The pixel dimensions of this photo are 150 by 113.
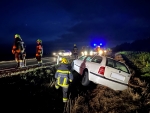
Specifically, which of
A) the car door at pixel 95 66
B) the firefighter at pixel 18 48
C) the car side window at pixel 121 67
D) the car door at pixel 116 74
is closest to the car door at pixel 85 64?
the car door at pixel 95 66

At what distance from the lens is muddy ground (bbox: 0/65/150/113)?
5.51 metres

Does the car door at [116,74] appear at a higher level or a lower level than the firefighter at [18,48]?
lower

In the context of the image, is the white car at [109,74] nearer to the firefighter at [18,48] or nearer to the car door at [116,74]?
the car door at [116,74]

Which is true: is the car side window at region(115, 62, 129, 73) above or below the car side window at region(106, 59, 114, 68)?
below

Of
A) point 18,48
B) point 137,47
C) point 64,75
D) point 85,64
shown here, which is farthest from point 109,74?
point 137,47

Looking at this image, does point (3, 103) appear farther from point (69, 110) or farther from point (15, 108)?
point (69, 110)

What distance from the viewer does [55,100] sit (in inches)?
267

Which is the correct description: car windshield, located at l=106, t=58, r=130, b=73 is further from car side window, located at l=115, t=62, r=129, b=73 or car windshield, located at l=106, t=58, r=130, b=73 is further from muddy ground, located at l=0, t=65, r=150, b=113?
muddy ground, located at l=0, t=65, r=150, b=113

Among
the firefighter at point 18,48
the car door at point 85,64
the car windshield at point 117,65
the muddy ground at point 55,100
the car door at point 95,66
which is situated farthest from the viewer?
the firefighter at point 18,48

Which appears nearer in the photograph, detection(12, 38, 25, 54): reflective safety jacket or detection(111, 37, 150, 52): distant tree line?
detection(12, 38, 25, 54): reflective safety jacket

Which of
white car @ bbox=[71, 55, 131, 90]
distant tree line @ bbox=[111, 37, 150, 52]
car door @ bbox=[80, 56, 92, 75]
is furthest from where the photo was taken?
distant tree line @ bbox=[111, 37, 150, 52]

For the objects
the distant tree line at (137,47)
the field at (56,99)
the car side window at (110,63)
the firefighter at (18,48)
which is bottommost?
the field at (56,99)

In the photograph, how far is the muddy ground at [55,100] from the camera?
5.51m

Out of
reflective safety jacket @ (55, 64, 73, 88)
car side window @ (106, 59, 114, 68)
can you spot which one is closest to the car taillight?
car side window @ (106, 59, 114, 68)
